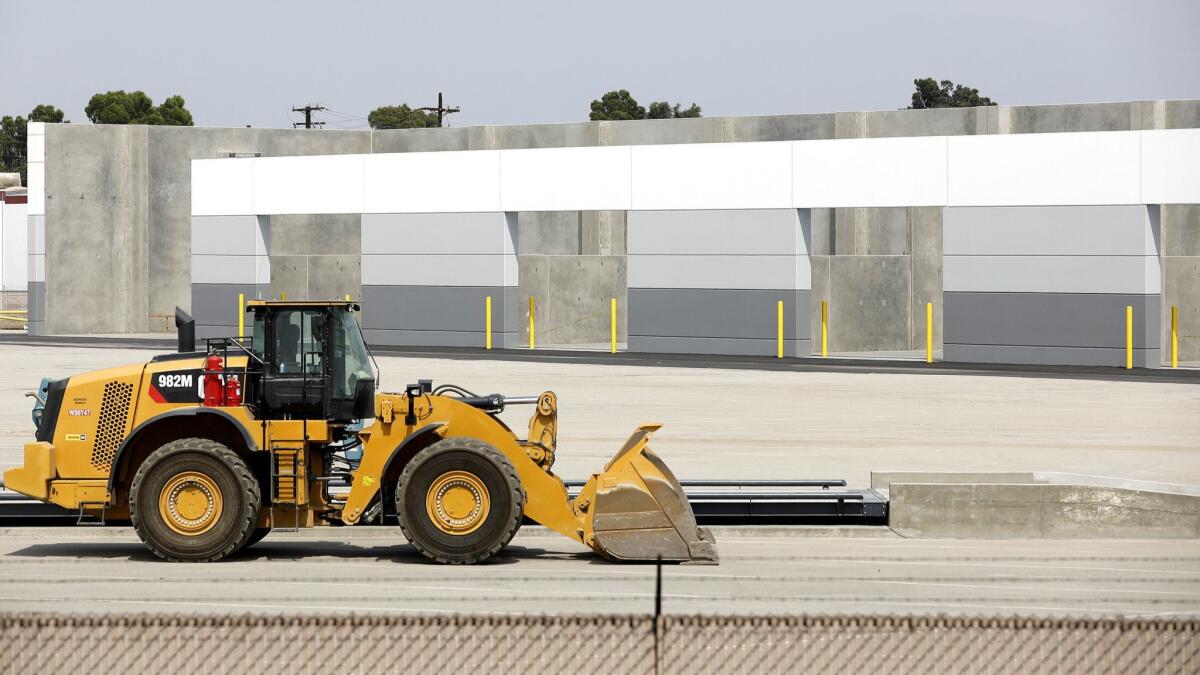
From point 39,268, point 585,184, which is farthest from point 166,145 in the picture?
point 585,184

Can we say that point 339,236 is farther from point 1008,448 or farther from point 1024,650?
point 1024,650

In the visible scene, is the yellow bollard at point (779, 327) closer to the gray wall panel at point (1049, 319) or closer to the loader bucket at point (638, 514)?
the gray wall panel at point (1049, 319)

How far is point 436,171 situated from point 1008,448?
2474 centimetres

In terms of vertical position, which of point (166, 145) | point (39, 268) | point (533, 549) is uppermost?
point (166, 145)

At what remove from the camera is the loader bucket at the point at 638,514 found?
12328 millimetres

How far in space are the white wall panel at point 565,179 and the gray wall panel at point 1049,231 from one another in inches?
334

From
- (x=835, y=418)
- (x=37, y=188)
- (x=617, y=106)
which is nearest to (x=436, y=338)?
(x=37, y=188)

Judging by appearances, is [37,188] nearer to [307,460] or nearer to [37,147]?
[37,147]

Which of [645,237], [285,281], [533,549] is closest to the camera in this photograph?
[533,549]

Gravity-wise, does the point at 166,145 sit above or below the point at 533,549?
above

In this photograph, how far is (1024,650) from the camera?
9.22m

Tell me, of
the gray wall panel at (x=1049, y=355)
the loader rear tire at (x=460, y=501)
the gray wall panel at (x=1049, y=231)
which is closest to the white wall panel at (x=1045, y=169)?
the gray wall panel at (x=1049, y=231)

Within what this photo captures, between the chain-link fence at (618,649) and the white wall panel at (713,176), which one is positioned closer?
the chain-link fence at (618,649)

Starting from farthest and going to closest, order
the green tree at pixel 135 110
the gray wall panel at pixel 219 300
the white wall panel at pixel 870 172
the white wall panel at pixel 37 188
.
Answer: the green tree at pixel 135 110 < the white wall panel at pixel 37 188 < the gray wall panel at pixel 219 300 < the white wall panel at pixel 870 172
